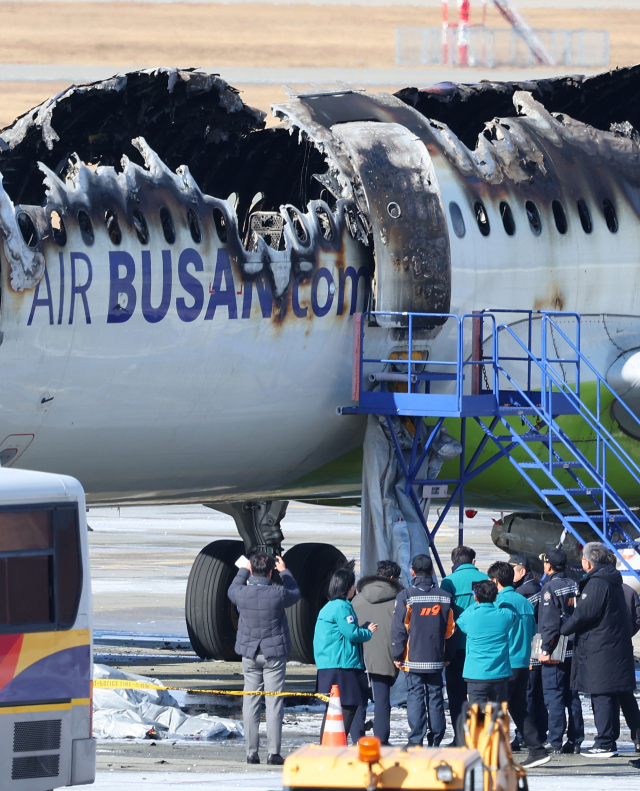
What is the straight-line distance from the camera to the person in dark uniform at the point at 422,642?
12.5 metres

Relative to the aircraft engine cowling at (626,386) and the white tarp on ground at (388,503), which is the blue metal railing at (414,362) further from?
the aircraft engine cowling at (626,386)

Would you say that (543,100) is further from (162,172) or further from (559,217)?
(162,172)

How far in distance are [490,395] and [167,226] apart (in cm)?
420

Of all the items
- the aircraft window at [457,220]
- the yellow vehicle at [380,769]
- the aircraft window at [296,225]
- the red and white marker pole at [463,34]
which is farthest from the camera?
the red and white marker pole at [463,34]

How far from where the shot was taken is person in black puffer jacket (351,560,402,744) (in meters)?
12.8

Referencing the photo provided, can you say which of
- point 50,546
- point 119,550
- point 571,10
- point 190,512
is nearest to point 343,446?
point 50,546

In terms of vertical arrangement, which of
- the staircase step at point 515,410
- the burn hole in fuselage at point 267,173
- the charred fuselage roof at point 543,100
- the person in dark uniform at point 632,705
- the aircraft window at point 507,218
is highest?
the charred fuselage roof at point 543,100

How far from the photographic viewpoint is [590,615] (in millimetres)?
12758

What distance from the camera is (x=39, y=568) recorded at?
10289 millimetres

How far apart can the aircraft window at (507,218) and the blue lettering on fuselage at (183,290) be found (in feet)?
7.78

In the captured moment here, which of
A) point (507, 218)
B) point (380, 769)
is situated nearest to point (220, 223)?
point (507, 218)

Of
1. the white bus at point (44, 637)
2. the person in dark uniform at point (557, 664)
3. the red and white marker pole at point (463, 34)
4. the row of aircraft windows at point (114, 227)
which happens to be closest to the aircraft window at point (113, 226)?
the row of aircraft windows at point (114, 227)

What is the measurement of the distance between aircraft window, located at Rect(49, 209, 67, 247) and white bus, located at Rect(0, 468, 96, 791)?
381 centimetres

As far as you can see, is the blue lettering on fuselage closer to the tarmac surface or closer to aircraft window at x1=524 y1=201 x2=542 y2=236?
aircraft window at x1=524 y1=201 x2=542 y2=236
